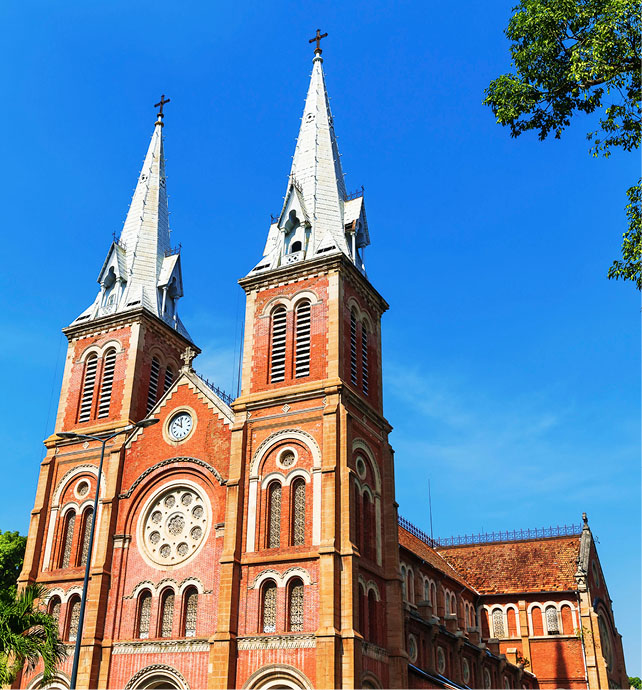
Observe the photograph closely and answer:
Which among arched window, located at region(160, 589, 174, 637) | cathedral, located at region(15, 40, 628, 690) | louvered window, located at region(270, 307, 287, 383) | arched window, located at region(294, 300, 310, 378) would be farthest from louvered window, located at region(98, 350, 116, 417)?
arched window, located at region(294, 300, 310, 378)

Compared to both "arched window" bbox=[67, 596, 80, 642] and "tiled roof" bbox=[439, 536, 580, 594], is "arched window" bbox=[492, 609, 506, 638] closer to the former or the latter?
"tiled roof" bbox=[439, 536, 580, 594]

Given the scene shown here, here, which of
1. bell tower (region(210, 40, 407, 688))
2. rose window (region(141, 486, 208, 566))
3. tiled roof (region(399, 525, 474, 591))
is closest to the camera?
bell tower (region(210, 40, 407, 688))

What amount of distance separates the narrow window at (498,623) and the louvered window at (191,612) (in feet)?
98.2

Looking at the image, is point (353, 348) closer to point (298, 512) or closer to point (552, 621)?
point (298, 512)

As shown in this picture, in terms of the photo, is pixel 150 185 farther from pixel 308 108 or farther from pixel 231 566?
pixel 231 566

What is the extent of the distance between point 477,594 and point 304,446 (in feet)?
95.8

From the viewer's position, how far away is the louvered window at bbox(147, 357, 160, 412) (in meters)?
44.9

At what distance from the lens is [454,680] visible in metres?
46.8

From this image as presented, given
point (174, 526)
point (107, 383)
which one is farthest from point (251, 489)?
point (107, 383)

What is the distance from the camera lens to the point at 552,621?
56594mm

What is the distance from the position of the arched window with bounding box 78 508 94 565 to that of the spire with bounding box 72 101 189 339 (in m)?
11.5

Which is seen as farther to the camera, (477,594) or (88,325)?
(477,594)

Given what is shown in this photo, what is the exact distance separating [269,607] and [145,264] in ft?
77.4

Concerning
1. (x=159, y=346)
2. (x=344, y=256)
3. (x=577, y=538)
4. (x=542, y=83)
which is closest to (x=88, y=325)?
(x=159, y=346)
